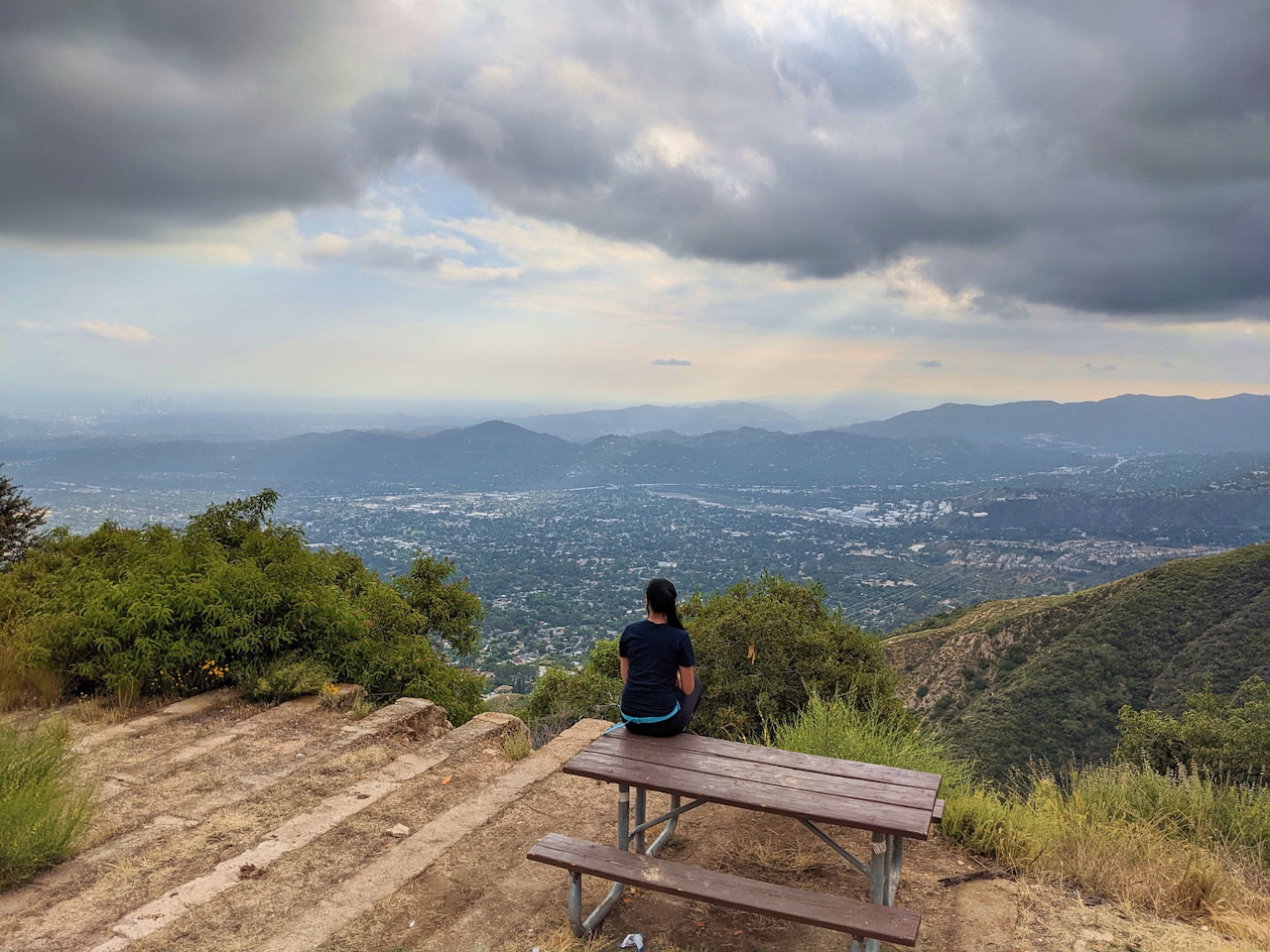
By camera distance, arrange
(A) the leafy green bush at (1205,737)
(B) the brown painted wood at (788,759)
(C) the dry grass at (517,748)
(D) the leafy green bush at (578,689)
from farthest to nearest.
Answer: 1. (A) the leafy green bush at (1205,737)
2. (D) the leafy green bush at (578,689)
3. (C) the dry grass at (517,748)
4. (B) the brown painted wood at (788,759)

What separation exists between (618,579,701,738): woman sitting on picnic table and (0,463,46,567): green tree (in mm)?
15122

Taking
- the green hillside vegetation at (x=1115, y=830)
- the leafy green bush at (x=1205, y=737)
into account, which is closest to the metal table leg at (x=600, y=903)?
the green hillside vegetation at (x=1115, y=830)

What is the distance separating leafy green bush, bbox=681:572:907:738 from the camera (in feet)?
23.9

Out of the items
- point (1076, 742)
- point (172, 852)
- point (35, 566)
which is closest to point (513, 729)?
point (172, 852)

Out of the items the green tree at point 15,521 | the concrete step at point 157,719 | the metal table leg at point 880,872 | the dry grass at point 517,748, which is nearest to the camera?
the metal table leg at point 880,872

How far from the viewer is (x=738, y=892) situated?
2.67m

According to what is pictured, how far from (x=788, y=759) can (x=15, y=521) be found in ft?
63.0

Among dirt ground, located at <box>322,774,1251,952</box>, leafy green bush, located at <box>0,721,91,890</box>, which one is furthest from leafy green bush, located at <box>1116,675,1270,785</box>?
leafy green bush, located at <box>0,721,91,890</box>

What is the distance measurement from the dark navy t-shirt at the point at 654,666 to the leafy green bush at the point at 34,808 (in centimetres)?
278

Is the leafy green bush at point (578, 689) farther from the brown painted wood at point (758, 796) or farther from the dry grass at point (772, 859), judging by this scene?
the brown painted wood at point (758, 796)

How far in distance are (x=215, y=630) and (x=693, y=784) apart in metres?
4.52

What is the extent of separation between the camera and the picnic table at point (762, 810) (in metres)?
2.59

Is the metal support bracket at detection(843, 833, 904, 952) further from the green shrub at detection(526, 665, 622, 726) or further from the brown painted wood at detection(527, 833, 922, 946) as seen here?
the green shrub at detection(526, 665, 622, 726)

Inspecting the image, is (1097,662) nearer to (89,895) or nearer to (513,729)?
(513,729)
